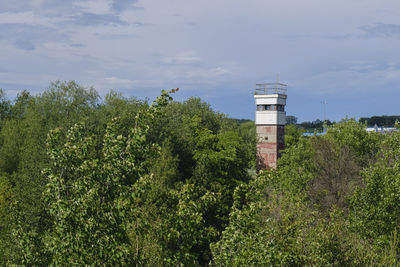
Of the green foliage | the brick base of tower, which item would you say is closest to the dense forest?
the green foliage

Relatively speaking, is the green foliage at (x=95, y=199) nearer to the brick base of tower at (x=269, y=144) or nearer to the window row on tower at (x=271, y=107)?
the brick base of tower at (x=269, y=144)

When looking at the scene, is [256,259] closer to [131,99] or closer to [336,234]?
[336,234]

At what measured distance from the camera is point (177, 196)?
12.2m

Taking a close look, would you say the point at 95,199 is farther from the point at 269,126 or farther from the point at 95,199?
the point at 269,126

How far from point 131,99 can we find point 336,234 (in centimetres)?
4339

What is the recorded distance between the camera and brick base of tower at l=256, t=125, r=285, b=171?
5209cm

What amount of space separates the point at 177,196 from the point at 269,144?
41.5m

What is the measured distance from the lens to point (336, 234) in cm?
1636

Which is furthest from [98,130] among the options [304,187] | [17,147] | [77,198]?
[77,198]

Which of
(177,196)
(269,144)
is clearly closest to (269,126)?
(269,144)

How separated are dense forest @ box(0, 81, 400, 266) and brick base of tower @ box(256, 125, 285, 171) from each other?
2473 millimetres

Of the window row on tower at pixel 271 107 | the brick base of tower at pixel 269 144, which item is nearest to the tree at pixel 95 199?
the brick base of tower at pixel 269 144

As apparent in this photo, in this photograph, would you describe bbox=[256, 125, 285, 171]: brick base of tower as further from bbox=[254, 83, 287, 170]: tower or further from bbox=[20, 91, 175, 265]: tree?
bbox=[20, 91, 175, 265]: tree

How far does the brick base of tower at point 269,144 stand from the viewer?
171 feet
